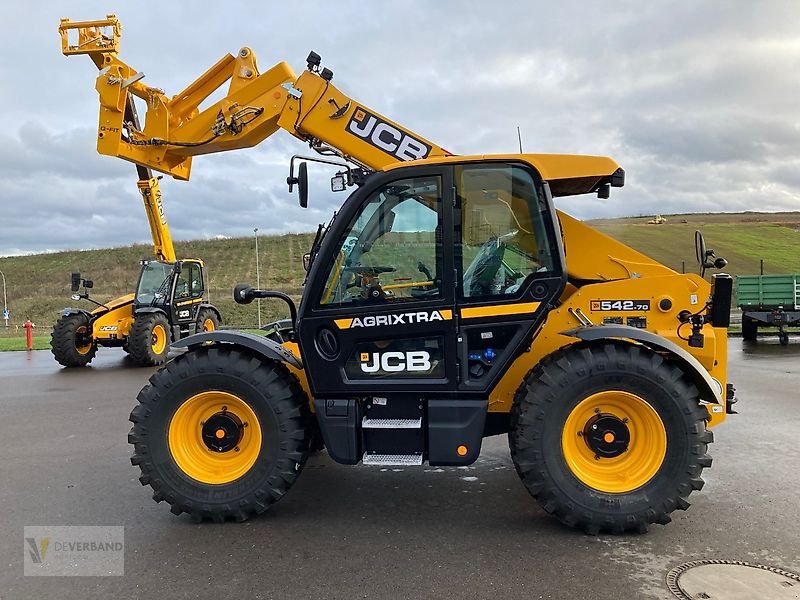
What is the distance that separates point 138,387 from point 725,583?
8952mm

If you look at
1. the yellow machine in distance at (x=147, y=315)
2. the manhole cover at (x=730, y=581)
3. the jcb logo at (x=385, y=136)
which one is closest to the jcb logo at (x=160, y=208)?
the yellow machine in distance at (x=147, y=315)

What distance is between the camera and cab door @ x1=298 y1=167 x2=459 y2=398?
159 inches

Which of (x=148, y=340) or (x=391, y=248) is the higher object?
(x=391, y=248)

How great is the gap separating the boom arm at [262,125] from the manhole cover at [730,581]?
208cm

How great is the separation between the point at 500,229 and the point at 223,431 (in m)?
2.41

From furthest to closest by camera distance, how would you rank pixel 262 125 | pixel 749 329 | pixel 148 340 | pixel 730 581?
pixel 749 329 → pixel 148 340 → pixel 262 125 → pixel 730 581

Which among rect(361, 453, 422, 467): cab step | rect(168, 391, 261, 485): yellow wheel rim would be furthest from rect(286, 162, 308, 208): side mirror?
rect(361, 453, 422, 467): cab step

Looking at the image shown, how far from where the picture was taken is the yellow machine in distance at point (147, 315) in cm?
1214

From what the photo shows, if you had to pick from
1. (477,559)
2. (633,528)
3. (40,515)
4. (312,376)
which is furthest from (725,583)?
(40,515)

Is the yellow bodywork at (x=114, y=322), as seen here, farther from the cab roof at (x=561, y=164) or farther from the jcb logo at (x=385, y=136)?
the cab roof at (x=561, y=164)

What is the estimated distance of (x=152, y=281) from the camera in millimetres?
13328

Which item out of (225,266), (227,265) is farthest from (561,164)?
(227,265)

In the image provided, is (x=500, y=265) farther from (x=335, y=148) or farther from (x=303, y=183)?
(x=335, y=148)

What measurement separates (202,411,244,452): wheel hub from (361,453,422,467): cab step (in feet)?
3.00
